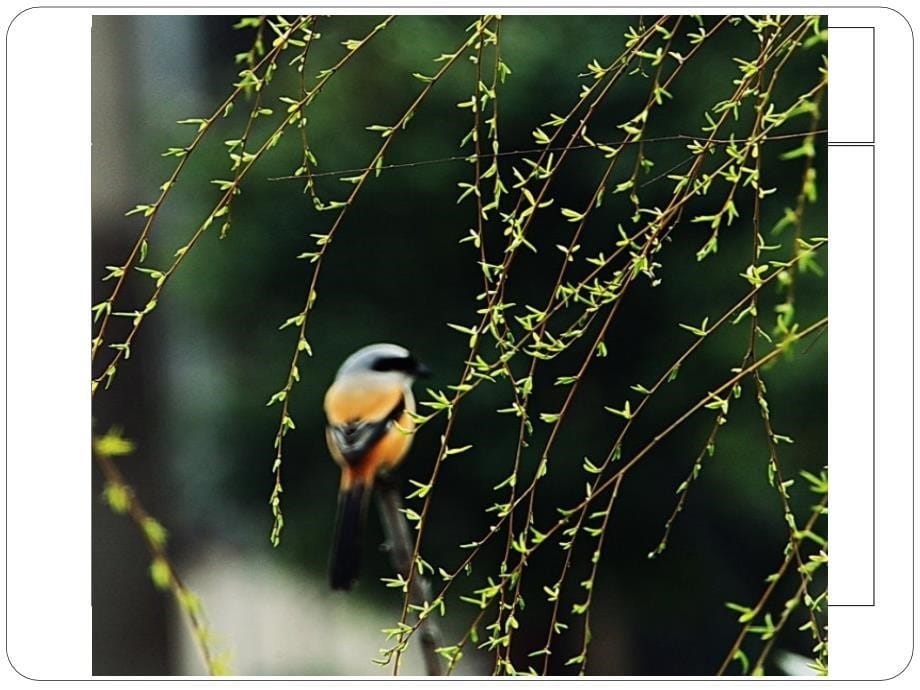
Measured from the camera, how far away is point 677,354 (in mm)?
1479

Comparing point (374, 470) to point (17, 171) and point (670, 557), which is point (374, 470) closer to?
point (670, 557)

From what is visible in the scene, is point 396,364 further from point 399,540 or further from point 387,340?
point 399,540

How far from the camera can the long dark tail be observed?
5.05 feet

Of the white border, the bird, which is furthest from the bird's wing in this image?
the white border

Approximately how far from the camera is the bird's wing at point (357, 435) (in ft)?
4.63

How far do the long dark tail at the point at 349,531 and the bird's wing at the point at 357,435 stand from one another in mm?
54

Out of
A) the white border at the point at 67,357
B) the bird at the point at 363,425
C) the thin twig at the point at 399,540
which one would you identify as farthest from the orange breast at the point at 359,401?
the white border at the point at 67,357

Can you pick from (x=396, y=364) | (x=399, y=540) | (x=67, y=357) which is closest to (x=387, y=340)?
(x=396, y=364)

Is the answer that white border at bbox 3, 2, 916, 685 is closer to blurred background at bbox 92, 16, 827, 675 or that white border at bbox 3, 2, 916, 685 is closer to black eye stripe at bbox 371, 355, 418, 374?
blurred background at bbox 92, 16, 827, 675

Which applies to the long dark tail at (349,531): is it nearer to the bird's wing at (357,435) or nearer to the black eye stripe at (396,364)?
the bird's wing at (357,435)

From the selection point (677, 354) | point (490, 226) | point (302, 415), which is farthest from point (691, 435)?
point (302, 415)

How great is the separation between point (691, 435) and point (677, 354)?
19 centimetres

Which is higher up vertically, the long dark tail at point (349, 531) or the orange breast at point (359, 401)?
the orange breast at point (359, 401)

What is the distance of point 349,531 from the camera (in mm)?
1558
